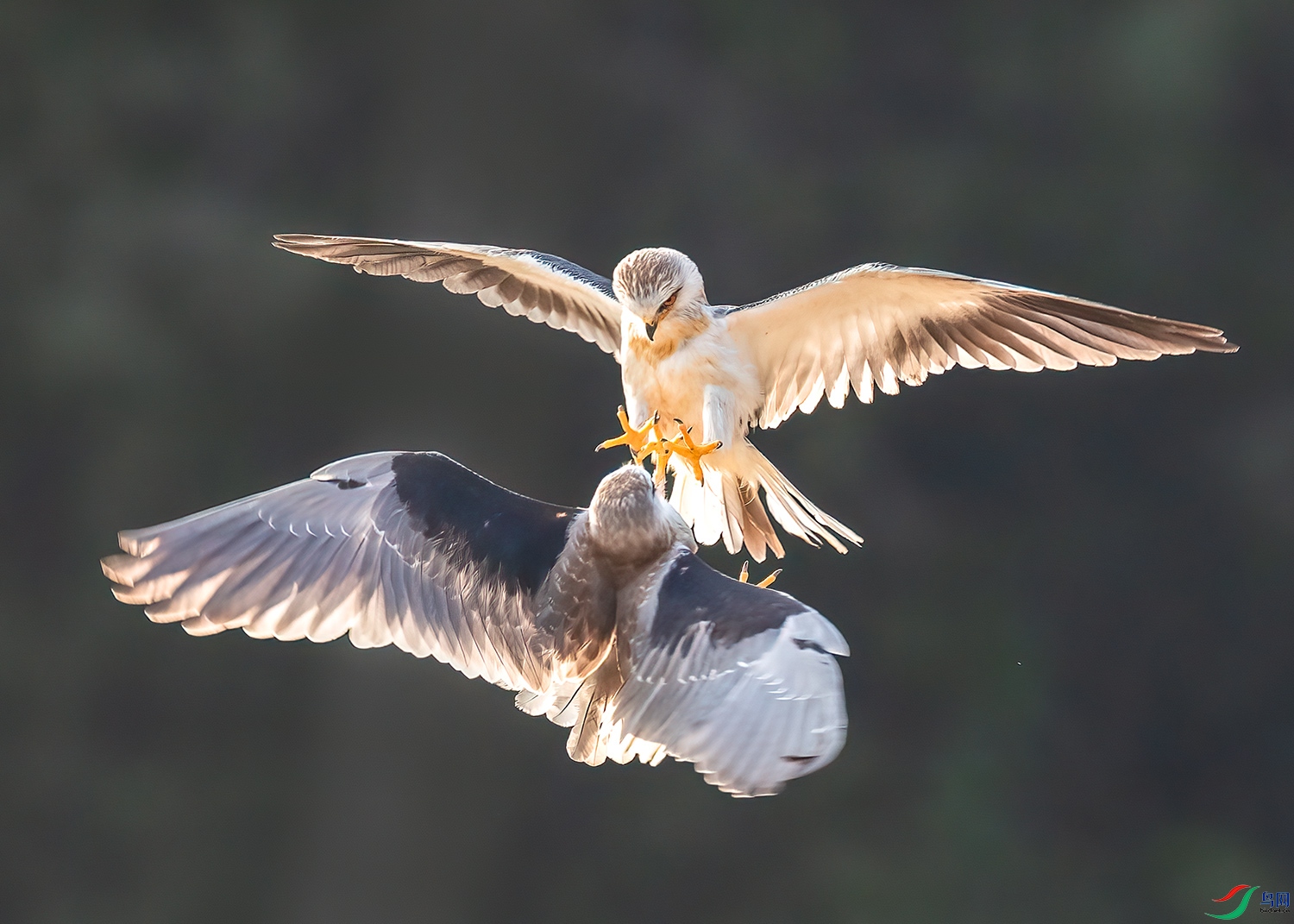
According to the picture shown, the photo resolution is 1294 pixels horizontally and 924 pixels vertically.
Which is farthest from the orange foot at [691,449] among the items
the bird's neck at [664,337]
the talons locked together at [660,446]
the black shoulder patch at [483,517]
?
the black shoulder patch at [483,517]

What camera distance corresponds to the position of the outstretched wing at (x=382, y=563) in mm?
1378

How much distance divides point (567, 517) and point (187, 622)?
0.43 m

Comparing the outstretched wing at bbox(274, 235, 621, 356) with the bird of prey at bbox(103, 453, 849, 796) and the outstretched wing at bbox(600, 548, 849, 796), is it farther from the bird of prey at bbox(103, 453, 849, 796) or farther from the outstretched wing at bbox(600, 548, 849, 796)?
the outstretched wing at bbox(600, 548, 849, 796)

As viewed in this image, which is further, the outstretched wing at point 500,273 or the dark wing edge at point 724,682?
the outstretched wing at point 500,273

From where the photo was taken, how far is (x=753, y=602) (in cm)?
124

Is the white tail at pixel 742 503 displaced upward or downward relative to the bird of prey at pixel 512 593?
upward

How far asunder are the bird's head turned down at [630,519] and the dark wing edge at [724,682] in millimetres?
27

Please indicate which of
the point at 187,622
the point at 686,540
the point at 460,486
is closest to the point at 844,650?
the point at 686,540

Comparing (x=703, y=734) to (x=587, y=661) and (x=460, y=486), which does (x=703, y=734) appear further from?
(x=460, y=486)

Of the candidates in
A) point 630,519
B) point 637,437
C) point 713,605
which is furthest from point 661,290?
point 713,605

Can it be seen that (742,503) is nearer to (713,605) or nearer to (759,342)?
(759,342)

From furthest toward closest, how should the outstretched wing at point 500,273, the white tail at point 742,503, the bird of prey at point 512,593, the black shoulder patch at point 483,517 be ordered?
the outstretched wing at point 500,273 < the white tail at point 742,503 < the black shoulder patch at point 483,517 < the bird of prey at point 512,593

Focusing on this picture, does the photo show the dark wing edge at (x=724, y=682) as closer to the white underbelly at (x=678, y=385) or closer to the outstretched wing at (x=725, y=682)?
the outstretched wing at (x=725, y=682)

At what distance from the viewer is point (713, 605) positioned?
4.16 feet
